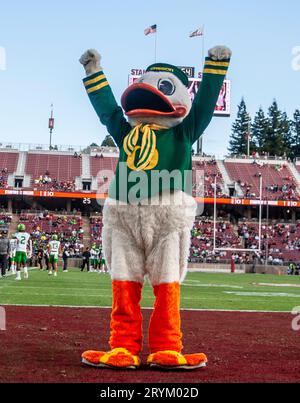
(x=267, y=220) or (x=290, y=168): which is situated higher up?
(x=290, y=168)

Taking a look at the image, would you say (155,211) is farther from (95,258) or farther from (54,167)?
(54,167)

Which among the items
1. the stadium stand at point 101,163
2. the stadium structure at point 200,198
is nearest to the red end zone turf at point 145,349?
the stadium structure at point 200,198

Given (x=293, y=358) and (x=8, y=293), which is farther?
(x=8, y=293)

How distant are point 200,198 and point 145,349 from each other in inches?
1584

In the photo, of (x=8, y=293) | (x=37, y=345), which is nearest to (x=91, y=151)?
(x=8, y=293)

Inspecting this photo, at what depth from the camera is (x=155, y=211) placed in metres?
5.75

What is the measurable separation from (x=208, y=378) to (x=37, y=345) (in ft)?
7.02

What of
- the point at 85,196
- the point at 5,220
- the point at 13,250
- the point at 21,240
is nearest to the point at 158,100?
the point at 21,240

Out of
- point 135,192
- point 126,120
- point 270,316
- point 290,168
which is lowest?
point 270,316

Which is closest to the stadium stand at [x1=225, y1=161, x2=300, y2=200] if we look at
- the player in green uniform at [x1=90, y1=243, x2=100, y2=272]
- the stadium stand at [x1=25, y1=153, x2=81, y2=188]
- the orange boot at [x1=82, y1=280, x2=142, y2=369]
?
the stadium stand at [x1=25, y1=153, x2=81, y2=188]

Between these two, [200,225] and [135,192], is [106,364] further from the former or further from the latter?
[200,225]

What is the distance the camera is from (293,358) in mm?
6121

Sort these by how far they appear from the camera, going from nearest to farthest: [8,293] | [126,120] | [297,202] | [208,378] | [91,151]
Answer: [208,378] → [126,120] → [8,293] → [297,202] → [91,151]

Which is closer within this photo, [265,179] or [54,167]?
[54,167]
